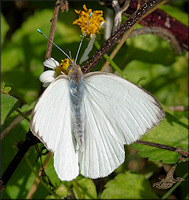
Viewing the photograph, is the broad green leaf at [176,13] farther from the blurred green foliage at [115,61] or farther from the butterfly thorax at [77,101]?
the butterfly thorax at [77,101]

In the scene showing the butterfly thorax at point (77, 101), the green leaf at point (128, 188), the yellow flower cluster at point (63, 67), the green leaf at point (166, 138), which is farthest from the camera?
the green leaf at point (128, 188)

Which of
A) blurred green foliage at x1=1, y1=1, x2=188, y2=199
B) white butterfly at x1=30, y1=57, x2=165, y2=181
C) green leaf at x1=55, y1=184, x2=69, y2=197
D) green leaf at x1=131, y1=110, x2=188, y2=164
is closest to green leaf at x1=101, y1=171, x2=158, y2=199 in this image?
blurred green foliage at x1=1, y1=1, x2=188, y2=199

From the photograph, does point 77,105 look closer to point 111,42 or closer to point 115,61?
point 111,42

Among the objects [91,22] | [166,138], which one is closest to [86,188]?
[166,138]

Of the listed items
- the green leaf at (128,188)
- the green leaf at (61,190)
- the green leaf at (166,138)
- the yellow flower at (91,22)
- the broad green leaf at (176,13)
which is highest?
the yellow flower at (91,22)

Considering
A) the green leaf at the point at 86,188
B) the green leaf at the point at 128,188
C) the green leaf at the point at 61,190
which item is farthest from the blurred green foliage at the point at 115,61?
the green leaf at the point at 61,190

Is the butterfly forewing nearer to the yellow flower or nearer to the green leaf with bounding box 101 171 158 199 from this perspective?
the yellow flower
